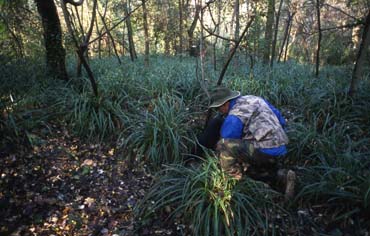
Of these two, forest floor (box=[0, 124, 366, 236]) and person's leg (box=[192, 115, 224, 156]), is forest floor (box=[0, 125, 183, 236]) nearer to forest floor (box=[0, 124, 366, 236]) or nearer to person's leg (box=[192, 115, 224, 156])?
forest floor (box=[0, 124, 366, 236])

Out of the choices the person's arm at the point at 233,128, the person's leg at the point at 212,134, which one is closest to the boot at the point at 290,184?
the person's arm at the point at 233,128

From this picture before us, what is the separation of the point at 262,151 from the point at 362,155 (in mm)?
1308

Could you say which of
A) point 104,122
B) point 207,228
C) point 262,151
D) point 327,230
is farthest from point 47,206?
point 327,230

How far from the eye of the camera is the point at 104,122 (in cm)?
409

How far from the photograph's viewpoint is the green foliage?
248 centimetres

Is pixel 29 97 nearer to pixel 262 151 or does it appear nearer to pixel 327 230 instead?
pixel 262 151

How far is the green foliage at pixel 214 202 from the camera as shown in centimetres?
248

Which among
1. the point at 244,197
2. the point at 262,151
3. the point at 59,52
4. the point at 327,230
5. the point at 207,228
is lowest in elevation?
the point at 327,230

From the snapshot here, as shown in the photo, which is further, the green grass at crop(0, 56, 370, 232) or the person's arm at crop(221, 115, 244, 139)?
the person's arm at crop(221, 115, 244, 139)

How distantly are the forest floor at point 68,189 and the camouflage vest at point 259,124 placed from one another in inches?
53.2

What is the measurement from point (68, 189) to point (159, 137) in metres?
1.32

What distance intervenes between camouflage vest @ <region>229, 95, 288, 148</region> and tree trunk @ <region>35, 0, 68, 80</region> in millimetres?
4173

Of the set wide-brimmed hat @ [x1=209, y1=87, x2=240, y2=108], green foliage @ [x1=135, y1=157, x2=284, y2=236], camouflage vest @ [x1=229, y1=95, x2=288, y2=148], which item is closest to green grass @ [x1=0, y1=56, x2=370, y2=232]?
green foliage @ [x1=135, y1=157, x2=284, y2=236]

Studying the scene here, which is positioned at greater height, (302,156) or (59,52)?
(59,52)
